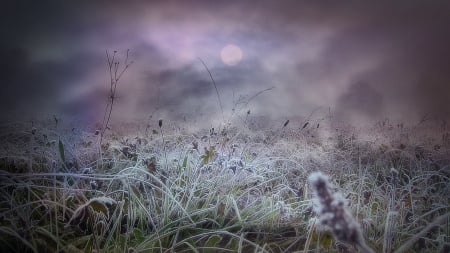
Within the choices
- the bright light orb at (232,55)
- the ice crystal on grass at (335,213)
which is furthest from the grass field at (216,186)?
the ice crystal on grass at (335,213)

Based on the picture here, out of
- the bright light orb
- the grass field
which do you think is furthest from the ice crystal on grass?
the bright light orb

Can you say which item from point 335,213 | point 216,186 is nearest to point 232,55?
Result: point 216,186

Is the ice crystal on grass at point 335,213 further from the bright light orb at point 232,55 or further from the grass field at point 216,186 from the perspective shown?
the bright light orb at point 232,55

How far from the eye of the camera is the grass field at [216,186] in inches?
48.7

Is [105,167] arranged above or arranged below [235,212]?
above

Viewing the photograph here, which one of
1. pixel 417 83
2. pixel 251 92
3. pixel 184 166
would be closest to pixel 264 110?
pixel 251 92

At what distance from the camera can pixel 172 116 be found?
1804 millimetres

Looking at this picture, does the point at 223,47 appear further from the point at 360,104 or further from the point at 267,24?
the point at 360,104

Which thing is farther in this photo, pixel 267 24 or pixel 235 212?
pixel 267 24

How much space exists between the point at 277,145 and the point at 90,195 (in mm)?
908

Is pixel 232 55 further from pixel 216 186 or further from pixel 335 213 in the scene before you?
pixel 335 213

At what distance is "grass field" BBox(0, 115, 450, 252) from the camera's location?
4.06ft

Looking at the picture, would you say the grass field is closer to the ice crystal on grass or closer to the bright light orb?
the bright light orb

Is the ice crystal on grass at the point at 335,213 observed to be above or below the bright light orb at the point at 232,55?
below
